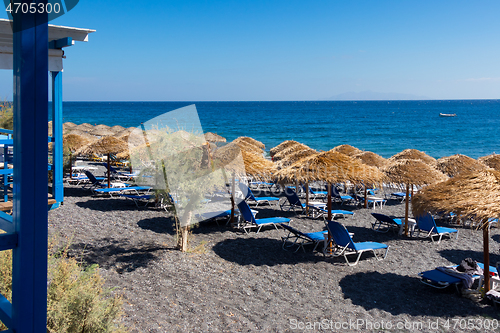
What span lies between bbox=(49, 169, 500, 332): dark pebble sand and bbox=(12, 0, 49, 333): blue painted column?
248cm

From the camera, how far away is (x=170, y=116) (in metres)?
5.73

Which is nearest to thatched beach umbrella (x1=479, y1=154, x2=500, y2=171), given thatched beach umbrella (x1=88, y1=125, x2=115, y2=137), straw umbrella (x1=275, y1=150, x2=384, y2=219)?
straw umbrella (x1=275, y1=150, x2=384, y2=219)

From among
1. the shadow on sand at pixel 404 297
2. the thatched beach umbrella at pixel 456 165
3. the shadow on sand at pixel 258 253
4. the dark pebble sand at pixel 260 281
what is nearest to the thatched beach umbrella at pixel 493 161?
the thatched beach umbrella at pixel 456 165

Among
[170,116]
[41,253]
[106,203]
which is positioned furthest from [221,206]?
[41,253]

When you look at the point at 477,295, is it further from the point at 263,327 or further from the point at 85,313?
the point at 85,313

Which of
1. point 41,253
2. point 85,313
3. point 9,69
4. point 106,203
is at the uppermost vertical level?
point 9,69

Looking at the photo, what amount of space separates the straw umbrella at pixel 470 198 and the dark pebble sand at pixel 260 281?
1183 millimetres

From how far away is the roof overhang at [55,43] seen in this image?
348 centimetres

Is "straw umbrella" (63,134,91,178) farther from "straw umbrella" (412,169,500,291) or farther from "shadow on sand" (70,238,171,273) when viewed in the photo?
"straw umbrella" (412,169,500,291)

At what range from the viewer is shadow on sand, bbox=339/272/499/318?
477cm

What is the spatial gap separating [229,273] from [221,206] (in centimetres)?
446

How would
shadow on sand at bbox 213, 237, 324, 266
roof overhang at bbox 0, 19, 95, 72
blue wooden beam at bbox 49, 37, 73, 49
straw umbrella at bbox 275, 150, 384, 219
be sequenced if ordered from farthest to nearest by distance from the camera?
1. straw umbrella at bbox 275, 150, 384, 219
2. shadow on sand at bbox 213, 237, 324, 266
3. roof overhang at bbox 0, 19, 95, 72
4. blue wooden beam at bbox 49, 37, 73, 49

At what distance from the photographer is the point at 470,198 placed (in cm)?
495

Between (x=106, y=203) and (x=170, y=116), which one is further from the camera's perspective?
(x=106, y=203)
